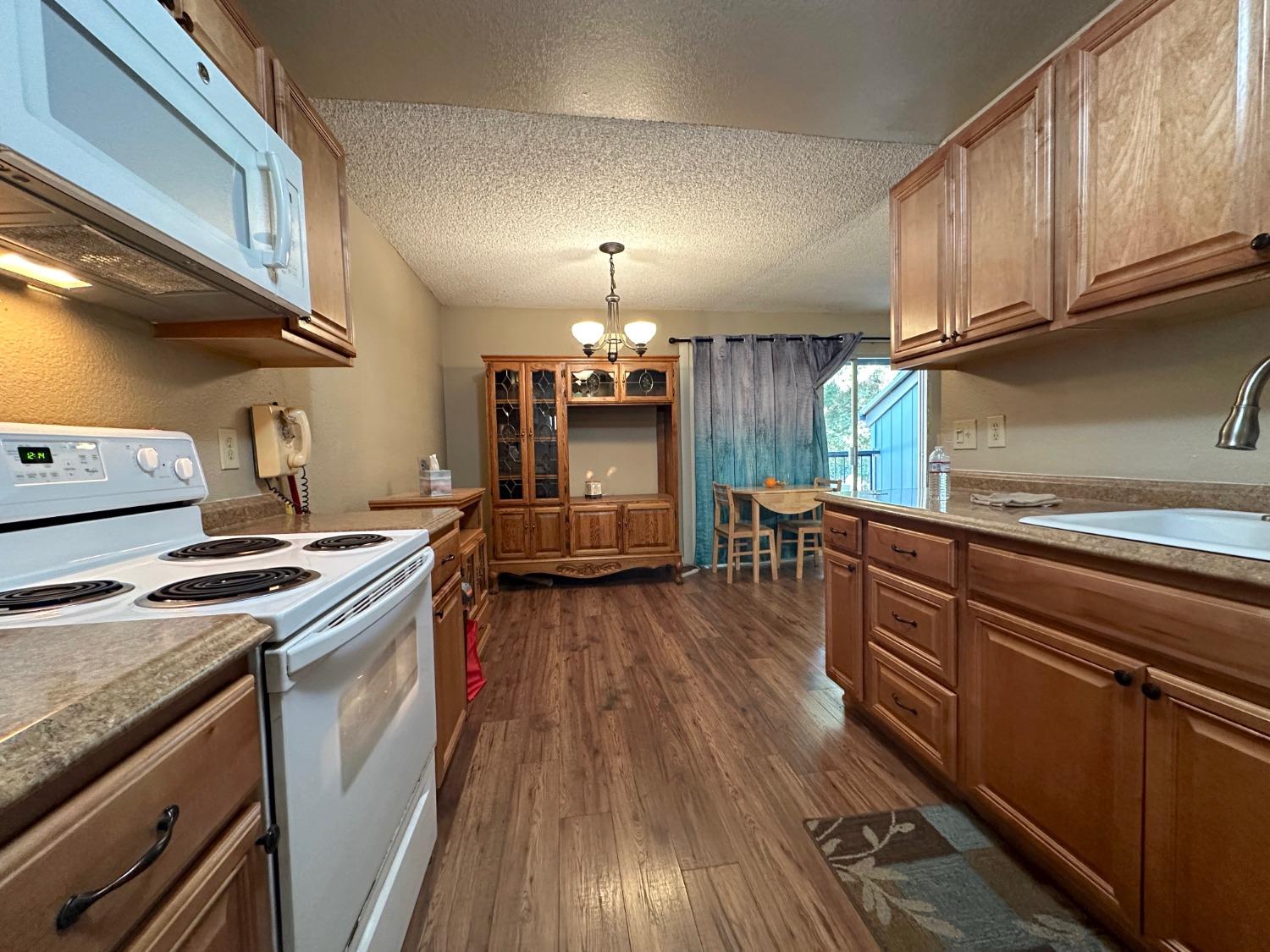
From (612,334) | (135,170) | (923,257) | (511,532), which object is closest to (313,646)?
(135,170)

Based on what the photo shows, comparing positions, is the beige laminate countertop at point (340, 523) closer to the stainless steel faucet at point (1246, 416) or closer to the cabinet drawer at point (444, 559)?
the cabinet drawer at point (444, 559)

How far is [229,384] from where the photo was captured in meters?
1.51

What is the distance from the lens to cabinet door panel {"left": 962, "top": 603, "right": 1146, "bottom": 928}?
3.26 feet

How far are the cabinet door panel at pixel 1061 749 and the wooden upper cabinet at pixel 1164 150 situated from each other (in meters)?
0.91

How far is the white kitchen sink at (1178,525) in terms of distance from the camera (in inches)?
44.0

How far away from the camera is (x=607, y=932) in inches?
45.1

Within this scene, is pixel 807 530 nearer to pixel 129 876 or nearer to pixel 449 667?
pixel 449 667

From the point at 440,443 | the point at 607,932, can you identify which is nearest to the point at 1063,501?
the point at 607,932

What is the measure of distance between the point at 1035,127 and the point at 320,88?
2248mm

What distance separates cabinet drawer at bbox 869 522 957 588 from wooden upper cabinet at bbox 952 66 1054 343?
72cm

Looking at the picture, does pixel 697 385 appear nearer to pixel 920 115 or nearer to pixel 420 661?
pixel 920 115

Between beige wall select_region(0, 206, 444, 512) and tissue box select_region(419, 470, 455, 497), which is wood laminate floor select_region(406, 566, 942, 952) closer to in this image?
tissue box select_region(419, 470, 455, 497)

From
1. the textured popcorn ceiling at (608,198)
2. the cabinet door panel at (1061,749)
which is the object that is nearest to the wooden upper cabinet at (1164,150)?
the cabinet door panel at (1061,749)

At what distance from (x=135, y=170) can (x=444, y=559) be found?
1185mm
